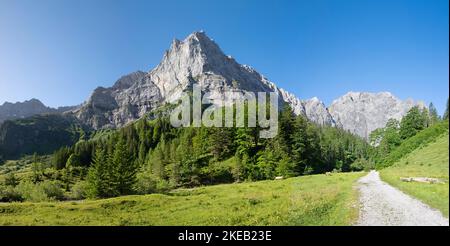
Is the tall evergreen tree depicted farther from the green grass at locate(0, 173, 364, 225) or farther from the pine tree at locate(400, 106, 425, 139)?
the pine tree at locate(400, 106, 425, 139)

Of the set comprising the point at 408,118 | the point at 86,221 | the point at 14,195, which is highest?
the point at 408,118

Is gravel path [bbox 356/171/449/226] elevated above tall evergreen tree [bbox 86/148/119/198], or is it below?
above

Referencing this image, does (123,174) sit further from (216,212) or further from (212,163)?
(216,212)

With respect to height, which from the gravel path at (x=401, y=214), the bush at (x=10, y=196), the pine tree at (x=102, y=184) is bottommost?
the bush at (x=10, y=196)

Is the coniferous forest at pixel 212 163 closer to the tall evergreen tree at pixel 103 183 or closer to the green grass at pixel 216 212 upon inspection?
the tall evergreen tree at pixel 103 183

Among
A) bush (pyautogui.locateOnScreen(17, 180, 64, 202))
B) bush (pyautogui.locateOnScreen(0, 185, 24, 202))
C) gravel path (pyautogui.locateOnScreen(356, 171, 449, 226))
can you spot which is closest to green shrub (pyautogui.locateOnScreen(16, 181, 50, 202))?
bush (pyautogui.locateOnScreen(17, 180, 64, 202))

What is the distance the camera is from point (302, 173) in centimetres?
7100

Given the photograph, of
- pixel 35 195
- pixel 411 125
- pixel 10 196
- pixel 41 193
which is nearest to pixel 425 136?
pixel 411 125

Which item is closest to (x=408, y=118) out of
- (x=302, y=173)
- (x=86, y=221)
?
(x=302, y=173)

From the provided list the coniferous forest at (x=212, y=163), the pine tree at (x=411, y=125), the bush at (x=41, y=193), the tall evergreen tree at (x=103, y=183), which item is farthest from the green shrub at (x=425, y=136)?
the bush at (x=41, y=193)

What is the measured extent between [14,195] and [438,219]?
76.6 m

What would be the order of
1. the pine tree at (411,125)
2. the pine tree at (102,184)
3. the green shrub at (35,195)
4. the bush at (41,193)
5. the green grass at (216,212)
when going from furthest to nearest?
the pine tree at (411,125) → the bush at (41,193) → the pine tree at (102,184) → the green shrub at (35,195) → the green grass at (216,212)
